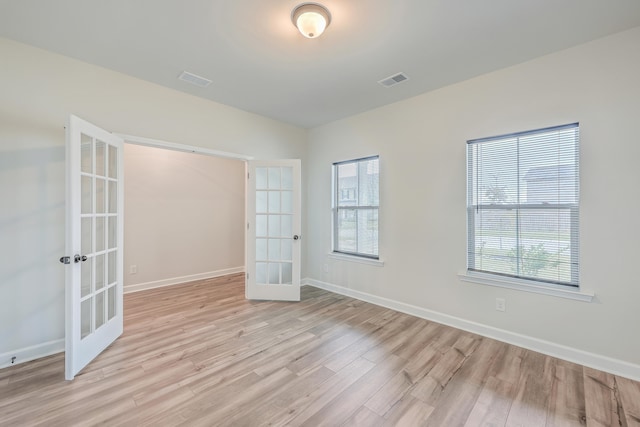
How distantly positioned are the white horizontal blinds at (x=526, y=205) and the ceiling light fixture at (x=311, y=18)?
2027mm

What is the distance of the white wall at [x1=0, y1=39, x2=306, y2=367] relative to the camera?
2312 millimetres

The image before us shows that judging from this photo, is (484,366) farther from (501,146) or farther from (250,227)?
(250,227)

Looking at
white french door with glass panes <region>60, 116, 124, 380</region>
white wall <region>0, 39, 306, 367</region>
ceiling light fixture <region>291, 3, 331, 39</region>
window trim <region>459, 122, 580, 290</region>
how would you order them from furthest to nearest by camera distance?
window trim <region>459, 122, 580, 290</region> → white wall <region>0, 39, 306, 367</region> → white french door with glass panes <region>60, 116, 124, 380</region> → ceiling light fixture <region>291, 3, 331, 39</region>

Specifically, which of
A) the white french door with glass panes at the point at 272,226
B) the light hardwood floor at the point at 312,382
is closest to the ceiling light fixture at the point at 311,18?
the white french door with glass panes at the point at 272,226

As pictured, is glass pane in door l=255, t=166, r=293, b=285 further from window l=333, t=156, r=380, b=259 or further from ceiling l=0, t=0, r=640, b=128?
ceiling l=0, t=0, r=640, b=128

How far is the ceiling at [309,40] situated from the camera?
196 cm

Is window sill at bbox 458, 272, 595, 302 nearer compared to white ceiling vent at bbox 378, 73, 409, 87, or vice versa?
window sill at bbox 458, 272, 595, 302

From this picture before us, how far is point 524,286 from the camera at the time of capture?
264 cm

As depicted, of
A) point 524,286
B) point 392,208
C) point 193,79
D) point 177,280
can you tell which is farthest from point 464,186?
point 177,280

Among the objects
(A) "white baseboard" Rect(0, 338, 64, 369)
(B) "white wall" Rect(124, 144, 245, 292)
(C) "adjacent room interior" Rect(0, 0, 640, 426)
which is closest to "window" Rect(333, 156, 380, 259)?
(C) "adjacent room interior" Rect(0, 0, 640, 426)

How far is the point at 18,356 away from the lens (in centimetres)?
234

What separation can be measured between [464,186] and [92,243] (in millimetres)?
3681

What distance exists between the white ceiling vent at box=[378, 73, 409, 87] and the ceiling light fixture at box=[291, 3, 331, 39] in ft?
3.69

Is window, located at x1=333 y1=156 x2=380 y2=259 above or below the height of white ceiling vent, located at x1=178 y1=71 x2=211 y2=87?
below
